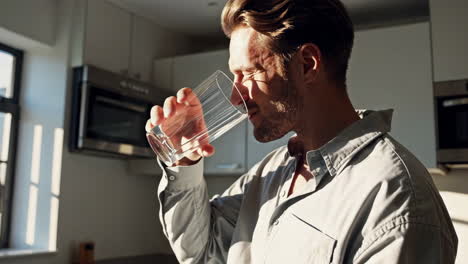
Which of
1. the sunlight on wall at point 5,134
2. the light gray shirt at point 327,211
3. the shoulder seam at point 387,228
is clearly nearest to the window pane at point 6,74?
the sunlight on wall at point 5,134

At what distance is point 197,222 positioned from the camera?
1.02 m

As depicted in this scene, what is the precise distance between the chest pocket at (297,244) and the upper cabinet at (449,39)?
1.78 metres

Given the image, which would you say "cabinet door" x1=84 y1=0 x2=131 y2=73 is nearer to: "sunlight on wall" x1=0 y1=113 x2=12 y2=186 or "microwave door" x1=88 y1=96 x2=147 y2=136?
"microwave door" x1=88 y1=96 x2=147 y2=136

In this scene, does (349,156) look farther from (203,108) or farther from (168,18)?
(168,18)

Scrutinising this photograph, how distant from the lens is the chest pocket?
73 centimetres

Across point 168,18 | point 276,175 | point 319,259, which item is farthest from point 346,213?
point 168,18

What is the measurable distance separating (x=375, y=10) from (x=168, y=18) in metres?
1.22

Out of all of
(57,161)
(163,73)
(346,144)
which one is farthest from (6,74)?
(346,144)

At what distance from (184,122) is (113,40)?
81.8 inches

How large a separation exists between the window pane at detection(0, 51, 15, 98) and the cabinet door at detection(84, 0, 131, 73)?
41cm

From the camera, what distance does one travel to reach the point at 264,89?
854 mm

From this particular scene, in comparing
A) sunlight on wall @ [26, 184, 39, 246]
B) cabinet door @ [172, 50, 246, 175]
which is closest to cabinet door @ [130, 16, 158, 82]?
cabinet door @ [172, 50, 246, 175]

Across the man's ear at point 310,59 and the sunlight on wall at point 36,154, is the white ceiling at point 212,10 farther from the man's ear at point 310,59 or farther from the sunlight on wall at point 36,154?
A: the man's ear at point 310,59

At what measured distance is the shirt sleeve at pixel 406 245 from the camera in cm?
64
